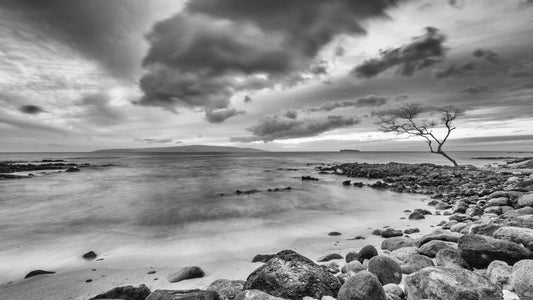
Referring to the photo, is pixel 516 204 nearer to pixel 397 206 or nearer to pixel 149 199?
pixel 397 206

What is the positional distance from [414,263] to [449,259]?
63 cm

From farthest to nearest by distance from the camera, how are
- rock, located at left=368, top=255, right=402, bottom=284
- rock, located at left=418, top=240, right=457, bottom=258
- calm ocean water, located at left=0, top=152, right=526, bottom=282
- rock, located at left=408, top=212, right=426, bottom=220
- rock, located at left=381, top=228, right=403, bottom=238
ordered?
rock, located at left=408, top=212, right=426, bottom=220, calm ocean water, located at left=0, top=152, right=526, bottom=282, rock, located at left=381, top=228, right=403, bottom=238, rock, located at left=418, top=240, right=457, bottom=258, rock, located at left=368, top=255, right=402, bottom=284

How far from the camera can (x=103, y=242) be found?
8.56 meters

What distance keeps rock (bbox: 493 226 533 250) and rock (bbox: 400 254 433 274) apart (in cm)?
157

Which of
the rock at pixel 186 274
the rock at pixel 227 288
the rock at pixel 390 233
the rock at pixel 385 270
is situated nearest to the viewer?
the rock at pixel 227 288

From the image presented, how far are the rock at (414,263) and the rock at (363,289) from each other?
4.59 feet

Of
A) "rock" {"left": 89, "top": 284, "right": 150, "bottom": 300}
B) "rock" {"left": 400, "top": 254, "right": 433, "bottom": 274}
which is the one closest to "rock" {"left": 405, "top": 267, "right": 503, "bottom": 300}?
"rock" {"left": 400, "top": 254, "right": 433, "bottom": 274}

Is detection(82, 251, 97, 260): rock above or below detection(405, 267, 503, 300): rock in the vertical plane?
below

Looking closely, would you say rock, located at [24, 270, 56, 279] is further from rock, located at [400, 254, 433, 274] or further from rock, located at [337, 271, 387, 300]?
rock, located at [400, 254, 433, 274]

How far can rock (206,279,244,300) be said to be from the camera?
3963 millimetres

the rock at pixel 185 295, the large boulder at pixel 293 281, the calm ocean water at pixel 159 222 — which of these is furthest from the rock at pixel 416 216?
the rock at pixel 185 295

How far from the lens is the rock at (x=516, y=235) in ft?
15.2

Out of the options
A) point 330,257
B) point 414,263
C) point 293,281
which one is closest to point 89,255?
point 293,281

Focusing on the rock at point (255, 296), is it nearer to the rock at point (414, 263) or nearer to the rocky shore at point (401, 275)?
the rocky shore at point (401, 275)
